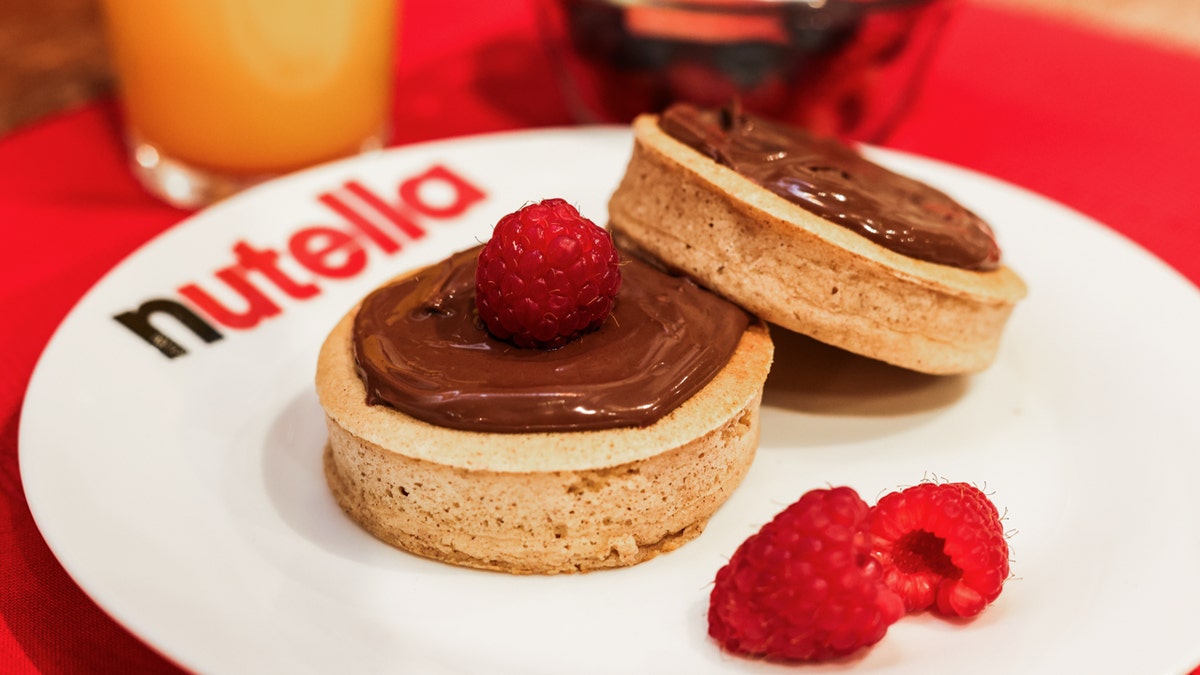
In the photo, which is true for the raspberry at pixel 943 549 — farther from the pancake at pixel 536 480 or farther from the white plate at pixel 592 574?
the pancake at pixel 536 480

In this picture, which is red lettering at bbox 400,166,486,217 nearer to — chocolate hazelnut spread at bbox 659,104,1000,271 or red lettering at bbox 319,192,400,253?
red lettering at bbox 319,192,400,253

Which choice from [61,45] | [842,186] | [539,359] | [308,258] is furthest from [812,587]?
[61,45]

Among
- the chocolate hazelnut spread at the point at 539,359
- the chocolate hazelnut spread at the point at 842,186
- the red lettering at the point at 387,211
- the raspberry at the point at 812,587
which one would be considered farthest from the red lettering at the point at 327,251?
the raspberry at the point at 812,587

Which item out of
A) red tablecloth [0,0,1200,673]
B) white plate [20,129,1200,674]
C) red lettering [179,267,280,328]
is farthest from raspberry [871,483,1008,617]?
red lettering [179,267,280,328]

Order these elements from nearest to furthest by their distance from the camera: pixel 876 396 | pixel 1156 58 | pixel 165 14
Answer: pixel 876 396 → pixel 165 14 → pixel 1156 58

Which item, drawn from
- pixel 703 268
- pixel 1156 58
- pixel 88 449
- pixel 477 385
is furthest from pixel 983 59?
pixel 88 449

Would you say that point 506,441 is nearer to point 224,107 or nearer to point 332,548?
point 332,548

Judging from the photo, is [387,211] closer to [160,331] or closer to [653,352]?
[160,331]
